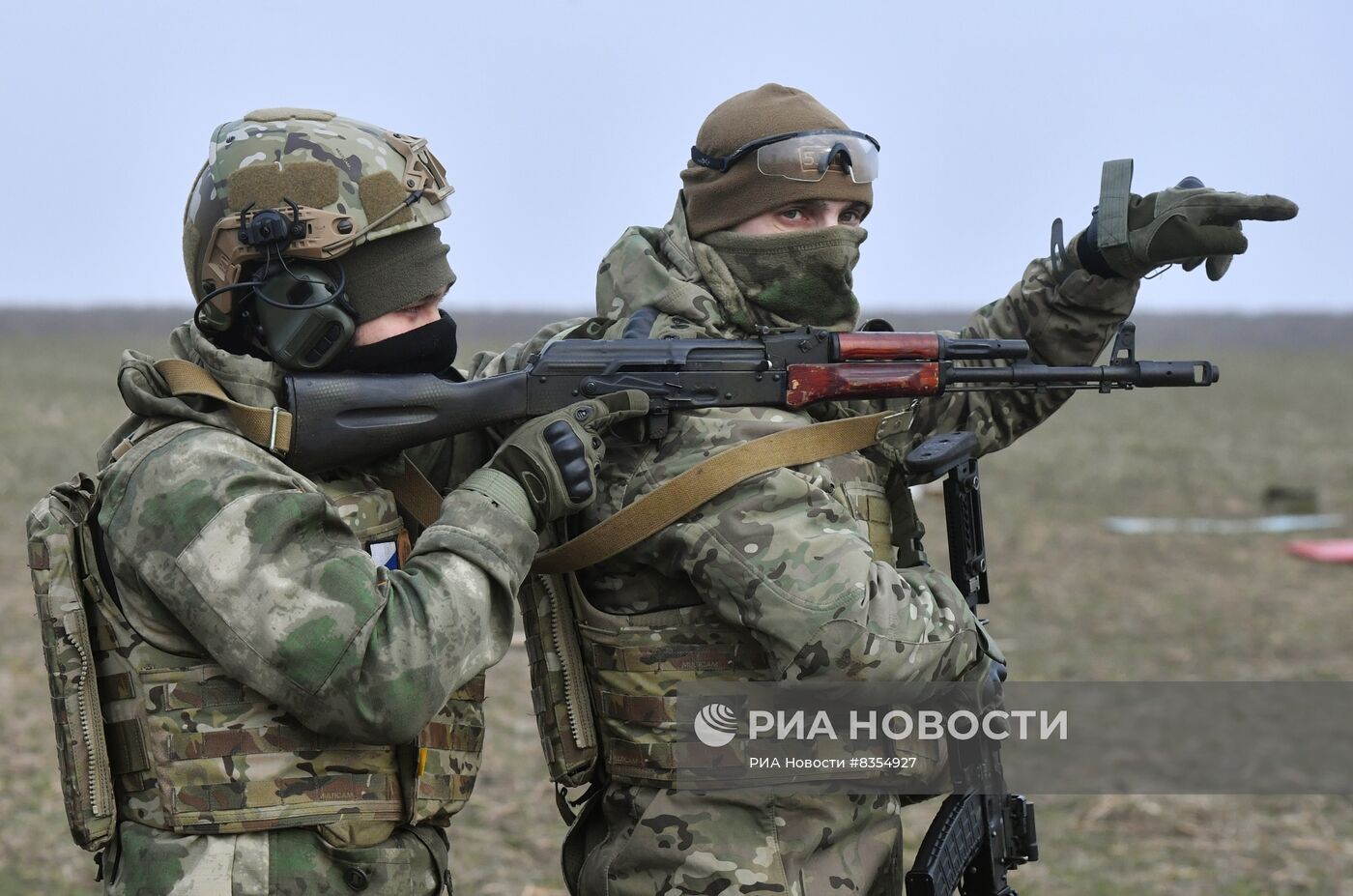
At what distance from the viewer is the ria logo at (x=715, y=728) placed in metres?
3.89

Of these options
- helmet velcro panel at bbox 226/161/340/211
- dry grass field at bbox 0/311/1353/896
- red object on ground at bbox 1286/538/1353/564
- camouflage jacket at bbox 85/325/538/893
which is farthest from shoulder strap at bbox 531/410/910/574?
red object on ground at bbox 1286/538/1353/564

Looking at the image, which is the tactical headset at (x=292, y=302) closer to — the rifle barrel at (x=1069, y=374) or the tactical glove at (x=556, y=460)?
the tactical glove at (x=556, y=460)

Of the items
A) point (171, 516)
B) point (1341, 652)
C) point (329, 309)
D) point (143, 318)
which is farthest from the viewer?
point (143, 318)

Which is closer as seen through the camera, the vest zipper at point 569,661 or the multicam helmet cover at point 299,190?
the multicam helmet cover at point 299,190

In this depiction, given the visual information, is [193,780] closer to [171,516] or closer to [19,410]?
[171,516]

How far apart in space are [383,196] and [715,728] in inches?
63.5

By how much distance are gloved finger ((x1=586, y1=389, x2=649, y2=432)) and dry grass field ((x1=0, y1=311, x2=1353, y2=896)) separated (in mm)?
3835

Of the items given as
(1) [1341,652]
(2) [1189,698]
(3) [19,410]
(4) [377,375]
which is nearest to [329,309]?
(4) [377,375]

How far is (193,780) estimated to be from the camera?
11.6ft

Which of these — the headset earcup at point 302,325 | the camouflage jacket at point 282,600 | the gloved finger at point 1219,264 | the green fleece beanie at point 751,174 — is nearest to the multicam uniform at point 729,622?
the green fleece beanie at point 751,174

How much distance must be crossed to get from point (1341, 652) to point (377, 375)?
9.84 meters

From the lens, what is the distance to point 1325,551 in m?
A: 14.8

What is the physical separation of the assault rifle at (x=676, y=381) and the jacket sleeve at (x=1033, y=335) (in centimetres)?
28

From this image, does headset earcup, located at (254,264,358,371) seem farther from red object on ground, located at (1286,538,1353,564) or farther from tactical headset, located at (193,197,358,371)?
red object on ground, located at (1286,538,1353,564)
